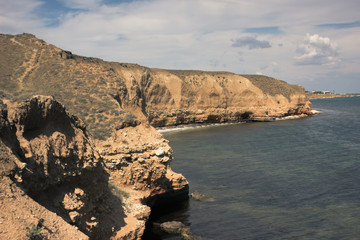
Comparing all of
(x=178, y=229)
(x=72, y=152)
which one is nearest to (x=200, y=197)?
(x=178, y=229)

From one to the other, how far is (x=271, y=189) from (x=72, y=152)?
17.0 meters

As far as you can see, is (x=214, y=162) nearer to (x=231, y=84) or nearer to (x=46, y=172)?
(x=46, y=172)

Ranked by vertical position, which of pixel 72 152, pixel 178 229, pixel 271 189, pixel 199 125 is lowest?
pixel 178 229

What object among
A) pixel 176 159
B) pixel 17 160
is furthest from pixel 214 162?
pixel 17 160

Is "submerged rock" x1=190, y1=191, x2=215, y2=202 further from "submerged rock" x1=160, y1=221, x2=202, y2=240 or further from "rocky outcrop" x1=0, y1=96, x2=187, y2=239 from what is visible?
"rocky outcrop" x1=0, y1=96, x2=187, y2=239

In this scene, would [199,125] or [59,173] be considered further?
[199,125]

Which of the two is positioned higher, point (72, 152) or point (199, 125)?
point (72, 152)

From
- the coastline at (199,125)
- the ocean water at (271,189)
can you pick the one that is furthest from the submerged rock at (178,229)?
the coastline at (199,125)

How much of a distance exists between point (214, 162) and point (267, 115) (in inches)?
1971

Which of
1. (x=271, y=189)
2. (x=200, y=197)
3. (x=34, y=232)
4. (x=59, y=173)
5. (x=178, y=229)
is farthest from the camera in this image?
(x=271, y=189)

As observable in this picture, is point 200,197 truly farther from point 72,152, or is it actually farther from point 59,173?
point 59,173

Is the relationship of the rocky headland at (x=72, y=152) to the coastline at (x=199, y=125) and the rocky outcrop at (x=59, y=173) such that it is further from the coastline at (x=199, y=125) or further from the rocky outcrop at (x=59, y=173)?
the coastline at (x=199, y=125)

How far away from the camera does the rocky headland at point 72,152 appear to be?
8491 millimetres

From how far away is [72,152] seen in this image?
36.9 feet
